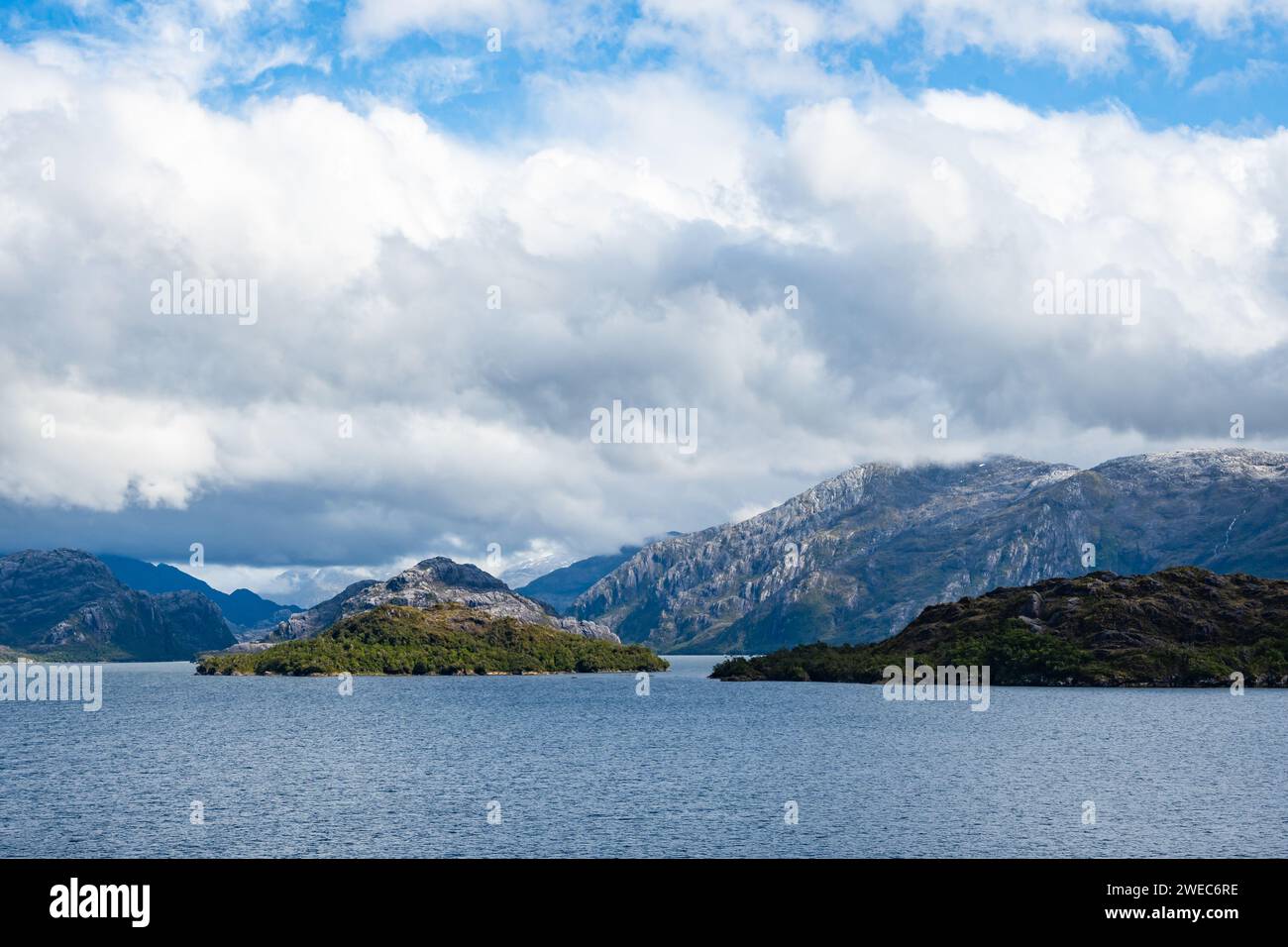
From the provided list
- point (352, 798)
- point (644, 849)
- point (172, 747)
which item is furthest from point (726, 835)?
point (172, 747)

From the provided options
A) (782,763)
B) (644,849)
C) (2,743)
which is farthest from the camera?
(2,743)

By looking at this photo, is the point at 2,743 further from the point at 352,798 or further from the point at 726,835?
the point at 726,835

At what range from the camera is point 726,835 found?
9619cm

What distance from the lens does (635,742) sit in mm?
177125

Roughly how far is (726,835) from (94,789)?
73466 millimetres

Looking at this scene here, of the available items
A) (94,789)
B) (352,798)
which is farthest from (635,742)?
(94,789)
